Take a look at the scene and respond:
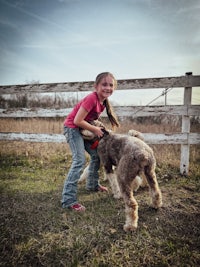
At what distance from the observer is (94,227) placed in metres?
2.56

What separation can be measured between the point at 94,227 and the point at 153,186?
3.33ft

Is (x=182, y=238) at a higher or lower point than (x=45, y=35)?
lower

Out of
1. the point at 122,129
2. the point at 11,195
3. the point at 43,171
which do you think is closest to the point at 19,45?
the point at 122,129

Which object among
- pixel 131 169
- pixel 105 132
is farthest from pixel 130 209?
pixel 105 132

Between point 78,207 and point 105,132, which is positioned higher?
point 105,132

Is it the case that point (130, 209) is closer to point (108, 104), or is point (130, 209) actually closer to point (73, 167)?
point (73, 167)

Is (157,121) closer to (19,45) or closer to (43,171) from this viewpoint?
(43,171)

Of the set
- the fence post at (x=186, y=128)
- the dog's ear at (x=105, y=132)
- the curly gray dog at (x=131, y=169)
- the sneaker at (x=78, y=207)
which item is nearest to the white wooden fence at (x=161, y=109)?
the fence post at (x=186, y=128)

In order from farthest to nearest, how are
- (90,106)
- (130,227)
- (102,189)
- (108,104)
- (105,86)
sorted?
(102,189) < (108,104) < (105,86) < (90,106) < (130,227)

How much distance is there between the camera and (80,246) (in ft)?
7.15

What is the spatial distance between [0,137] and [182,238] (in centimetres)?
497

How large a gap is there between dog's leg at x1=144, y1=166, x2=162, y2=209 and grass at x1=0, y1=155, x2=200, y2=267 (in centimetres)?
15

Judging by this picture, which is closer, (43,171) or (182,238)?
(182,238)

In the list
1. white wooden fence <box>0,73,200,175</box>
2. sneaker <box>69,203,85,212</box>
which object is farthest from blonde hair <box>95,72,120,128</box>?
sneaker <box>69,203,85,212</box>
